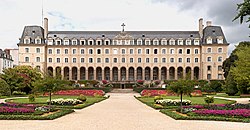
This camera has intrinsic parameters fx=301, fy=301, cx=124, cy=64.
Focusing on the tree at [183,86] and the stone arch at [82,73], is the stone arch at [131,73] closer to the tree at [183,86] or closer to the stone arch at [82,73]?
the stone arch at [82,73]

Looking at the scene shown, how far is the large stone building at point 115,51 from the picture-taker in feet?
256

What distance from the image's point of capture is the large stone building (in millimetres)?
78062

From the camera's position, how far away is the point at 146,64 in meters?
79.6

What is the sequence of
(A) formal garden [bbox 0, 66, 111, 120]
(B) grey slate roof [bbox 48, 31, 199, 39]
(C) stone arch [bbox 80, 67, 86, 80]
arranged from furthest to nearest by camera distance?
(C) stone arch [bbox 80, 67, 86, 80]
(B) grey slate roof [bbox 48, 31, 199, 39]
(A) formal garden [bbox 0, 66, 111, 120]

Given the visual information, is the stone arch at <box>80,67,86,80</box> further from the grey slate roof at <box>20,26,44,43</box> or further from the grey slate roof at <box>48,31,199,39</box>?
the grey slate roof at <box>20,26,44,43</box>

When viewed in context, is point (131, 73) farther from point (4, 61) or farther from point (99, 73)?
point (4, 61)

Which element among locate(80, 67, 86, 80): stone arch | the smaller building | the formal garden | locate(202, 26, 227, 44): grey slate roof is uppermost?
locate(202, 26, 227, 44): grey slate roof

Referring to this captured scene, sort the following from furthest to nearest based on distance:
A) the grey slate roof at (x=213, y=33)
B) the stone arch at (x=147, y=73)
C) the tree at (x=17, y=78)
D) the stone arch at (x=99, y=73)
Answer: the stone arch at (x=147, y=73) → the stone arch at (x=99, y=73) → the grey slate roof at (x=213, y=33) → the tree at (x=17, y=78)

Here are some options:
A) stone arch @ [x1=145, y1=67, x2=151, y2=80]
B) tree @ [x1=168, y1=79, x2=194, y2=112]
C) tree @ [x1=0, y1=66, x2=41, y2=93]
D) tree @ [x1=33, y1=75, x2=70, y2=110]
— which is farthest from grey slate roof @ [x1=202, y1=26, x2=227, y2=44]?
tree @ [x1=33, y1=75, x2=70, y2=110]

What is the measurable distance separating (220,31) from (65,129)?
71544mm

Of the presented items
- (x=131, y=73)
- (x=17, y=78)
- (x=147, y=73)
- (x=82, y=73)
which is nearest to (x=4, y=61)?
(x=82, y=73)

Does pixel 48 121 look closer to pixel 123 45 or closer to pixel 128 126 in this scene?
pixel 128 126

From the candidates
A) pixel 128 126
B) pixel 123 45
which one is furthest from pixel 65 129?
pixel 123 45

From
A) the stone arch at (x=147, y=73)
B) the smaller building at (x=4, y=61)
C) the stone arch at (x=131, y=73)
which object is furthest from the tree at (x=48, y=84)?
the stone arch at (x=147, y=73)
